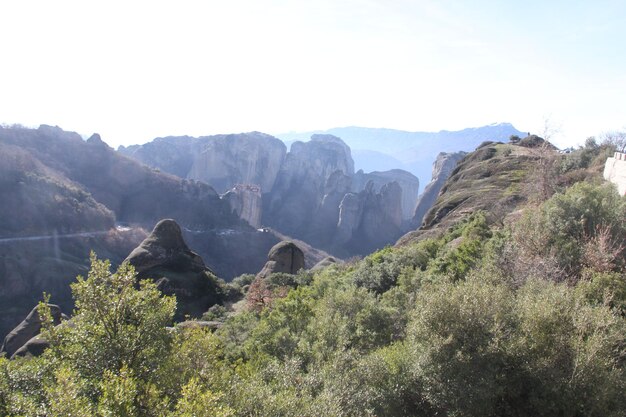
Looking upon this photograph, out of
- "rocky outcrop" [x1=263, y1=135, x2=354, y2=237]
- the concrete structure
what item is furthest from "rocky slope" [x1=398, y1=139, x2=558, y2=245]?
"rocky outcrop" [x1=263, y1=135, x2=354, y2=237]

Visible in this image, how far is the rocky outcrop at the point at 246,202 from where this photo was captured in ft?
440

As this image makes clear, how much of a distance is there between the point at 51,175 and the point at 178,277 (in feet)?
236

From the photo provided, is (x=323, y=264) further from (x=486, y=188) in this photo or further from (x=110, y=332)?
(x=110, y=332)

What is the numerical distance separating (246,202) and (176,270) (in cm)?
9209

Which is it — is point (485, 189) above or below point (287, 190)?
above

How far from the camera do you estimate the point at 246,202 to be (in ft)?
453

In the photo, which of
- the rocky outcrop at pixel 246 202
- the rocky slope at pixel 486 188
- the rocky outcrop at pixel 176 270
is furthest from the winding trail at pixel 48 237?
the rocky slope at pixel 486 188

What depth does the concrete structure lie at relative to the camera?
99.0 feet

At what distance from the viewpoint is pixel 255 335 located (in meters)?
22.2

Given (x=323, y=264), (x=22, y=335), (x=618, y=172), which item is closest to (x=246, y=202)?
(x=323, y=264)

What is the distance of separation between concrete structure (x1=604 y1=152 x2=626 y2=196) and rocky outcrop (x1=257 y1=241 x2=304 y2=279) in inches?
1168

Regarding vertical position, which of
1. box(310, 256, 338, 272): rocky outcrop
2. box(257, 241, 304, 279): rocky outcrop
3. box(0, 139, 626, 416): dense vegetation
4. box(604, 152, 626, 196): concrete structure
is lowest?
box(310, 256, 338, 272): rocky outcrop

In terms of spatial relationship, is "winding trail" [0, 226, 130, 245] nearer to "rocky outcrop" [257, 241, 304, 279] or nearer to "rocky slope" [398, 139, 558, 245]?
"rocky outcrop" [257, 241, 304, 279]

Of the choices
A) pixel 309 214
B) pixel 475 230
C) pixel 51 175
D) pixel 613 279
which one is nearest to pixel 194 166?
pixel 309 214
